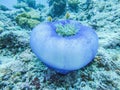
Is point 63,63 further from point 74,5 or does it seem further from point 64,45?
point 74,5

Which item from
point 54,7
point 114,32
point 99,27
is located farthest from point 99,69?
point 54,7

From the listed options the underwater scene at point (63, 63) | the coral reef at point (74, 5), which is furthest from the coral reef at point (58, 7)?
the underwater scene at point (63, 63)

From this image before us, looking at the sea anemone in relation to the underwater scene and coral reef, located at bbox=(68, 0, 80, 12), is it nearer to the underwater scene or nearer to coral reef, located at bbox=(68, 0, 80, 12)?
the underwater scene

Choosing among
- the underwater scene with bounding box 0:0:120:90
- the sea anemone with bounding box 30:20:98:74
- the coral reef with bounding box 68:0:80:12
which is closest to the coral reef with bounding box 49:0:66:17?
the coral reef with bounding box 68:0:80:12

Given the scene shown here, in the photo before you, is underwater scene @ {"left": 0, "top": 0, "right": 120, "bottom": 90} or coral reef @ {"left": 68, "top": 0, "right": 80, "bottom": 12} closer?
underwater scene @ {"left": 0, "top": 0, "right": 120, "bottom": 90}

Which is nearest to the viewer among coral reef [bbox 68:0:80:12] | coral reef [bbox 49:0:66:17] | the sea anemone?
the sea anemone

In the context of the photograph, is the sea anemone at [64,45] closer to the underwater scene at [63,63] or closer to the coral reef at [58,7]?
the underwater scene at [63,63]

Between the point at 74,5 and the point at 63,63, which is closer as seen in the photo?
the point at 63,63

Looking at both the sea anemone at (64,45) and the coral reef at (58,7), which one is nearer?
the sea anemone at (64,45)

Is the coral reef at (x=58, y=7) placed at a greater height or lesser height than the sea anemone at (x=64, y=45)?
lesser

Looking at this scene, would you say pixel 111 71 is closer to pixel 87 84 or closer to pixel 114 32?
pixel 87 84

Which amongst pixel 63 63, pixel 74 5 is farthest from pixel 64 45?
pixel 74 5

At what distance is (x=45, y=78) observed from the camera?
2055mm

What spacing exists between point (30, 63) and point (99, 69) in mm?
825
